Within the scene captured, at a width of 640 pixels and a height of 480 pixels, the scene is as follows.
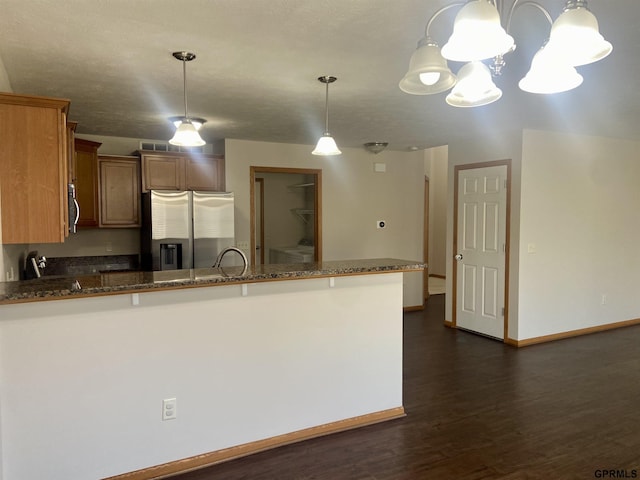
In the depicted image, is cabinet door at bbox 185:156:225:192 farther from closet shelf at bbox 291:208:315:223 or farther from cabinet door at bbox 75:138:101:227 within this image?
closet shelf at bbox 291:208:315:223

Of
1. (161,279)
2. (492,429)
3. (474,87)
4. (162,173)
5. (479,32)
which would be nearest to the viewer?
(479,32)

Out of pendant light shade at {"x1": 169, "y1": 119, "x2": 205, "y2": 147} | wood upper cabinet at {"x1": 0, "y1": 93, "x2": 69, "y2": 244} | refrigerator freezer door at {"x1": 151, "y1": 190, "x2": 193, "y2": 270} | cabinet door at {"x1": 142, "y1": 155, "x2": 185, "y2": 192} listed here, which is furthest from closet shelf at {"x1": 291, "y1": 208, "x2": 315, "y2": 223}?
wood upper cabinet at {"x1": 0, "y1": 93, "x2": 69, "y2": 244}

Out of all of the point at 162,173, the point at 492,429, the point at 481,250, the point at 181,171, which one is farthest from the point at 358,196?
the point at 492,429

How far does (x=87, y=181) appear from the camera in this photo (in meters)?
4.60

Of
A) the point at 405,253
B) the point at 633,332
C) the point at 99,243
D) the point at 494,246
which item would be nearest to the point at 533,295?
the point at 494,246

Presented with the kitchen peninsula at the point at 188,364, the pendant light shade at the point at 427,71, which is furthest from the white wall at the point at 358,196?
the pendant light shade at the point at 427,71

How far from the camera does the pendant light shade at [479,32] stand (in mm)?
1301

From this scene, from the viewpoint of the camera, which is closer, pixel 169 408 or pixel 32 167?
pixel 32 167

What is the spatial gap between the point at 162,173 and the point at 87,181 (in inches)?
29.8

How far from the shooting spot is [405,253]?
6.55m

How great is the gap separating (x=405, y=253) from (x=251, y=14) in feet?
16.2

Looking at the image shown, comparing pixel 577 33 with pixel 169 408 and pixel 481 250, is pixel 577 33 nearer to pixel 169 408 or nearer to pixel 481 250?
pixel 169 408

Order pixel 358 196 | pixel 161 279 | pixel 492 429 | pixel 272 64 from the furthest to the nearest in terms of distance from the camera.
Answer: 1. pixel 358 196
2. pixel 492 429
3. pixel 272 64
4. pixel 161 279

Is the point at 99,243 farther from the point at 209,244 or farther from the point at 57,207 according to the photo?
the point at 57,207
